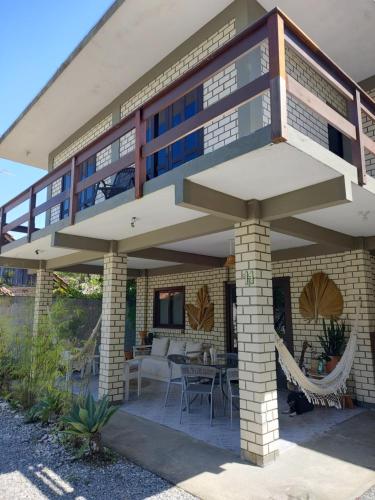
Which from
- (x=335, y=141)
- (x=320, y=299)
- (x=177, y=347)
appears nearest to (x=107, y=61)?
(x=335, y=141)

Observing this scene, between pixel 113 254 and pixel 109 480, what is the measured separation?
12.1 feet

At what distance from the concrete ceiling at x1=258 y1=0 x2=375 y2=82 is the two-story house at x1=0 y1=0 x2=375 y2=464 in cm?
2

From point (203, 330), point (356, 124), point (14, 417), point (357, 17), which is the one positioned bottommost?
point (14, 417)

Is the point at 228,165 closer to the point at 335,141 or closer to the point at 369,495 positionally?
the point at 369,495

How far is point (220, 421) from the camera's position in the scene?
5.21 meters

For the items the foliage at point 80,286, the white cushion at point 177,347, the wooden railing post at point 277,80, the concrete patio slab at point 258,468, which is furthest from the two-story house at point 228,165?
the foliage at point 80,286

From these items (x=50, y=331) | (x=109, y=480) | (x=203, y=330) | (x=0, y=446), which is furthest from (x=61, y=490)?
(x=203, y=330)

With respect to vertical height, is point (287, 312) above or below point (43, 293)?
below

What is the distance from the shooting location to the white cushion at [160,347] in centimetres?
921

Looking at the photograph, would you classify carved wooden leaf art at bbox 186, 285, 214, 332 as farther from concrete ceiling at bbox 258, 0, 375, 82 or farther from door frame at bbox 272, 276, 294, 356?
concrete ceiling at bbox 258, 0, 375, 82

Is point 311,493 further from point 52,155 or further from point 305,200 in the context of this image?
point 52,155

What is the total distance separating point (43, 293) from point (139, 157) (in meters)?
6.22

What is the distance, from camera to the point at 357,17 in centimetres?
512

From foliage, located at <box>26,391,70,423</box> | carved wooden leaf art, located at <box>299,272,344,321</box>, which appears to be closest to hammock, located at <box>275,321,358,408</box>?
carved wooden leaf art, located at <box>299,272,344,321</box>
